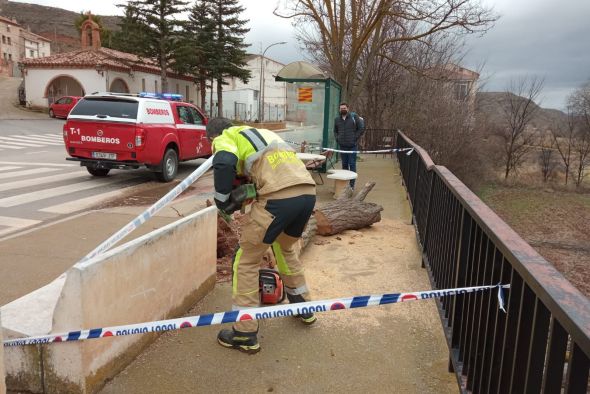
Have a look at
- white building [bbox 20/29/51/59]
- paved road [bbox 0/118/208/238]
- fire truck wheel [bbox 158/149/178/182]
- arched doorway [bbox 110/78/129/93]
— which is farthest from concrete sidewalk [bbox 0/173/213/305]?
white building [bbox 20/29/51/59]

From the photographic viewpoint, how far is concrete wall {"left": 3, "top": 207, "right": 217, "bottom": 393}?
2.53m

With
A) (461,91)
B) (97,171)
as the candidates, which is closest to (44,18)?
(461,91)

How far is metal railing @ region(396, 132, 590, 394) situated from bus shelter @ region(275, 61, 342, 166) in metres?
8.50

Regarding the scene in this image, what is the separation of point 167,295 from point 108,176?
340 inches

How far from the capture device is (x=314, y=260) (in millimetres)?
5312

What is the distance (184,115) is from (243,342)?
9.37m

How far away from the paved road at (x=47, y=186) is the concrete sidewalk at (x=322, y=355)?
161 inches

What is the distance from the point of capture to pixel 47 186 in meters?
9.52

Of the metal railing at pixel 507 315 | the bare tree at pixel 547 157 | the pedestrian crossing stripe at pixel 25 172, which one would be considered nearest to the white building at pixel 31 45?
the bare tree at pixel 547 157

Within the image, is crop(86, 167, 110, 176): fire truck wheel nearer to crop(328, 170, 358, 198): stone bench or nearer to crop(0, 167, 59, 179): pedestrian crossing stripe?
crop(0, 167, 59, 179): pedestrian crossing stripe

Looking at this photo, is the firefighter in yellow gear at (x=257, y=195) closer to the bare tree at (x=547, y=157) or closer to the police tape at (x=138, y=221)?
the police tape at (x=138, y=221)

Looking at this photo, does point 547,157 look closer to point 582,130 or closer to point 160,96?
point 582,130

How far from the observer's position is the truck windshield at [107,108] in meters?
9.92

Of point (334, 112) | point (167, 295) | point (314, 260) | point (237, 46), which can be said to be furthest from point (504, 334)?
point (237, 46)
